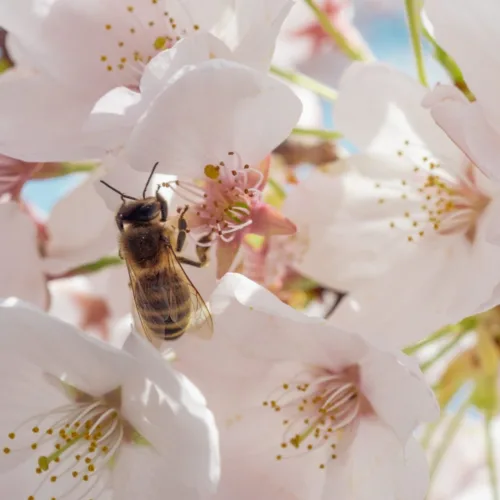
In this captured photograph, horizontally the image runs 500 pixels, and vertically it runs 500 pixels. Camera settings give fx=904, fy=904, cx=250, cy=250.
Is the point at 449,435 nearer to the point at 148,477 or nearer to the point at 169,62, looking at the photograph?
the point at 148,477

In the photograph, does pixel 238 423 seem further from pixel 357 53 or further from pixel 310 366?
pixel 357 53

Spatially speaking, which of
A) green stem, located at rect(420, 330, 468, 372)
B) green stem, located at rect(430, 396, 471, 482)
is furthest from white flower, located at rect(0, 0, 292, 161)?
green stem, located at rect(430, 396, 471, 482)

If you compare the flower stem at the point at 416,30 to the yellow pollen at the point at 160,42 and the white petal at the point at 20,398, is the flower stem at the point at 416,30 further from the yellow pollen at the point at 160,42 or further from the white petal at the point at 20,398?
the white petal at the point at 20,398

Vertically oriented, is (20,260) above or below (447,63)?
below

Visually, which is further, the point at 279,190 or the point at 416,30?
the point at 279,190

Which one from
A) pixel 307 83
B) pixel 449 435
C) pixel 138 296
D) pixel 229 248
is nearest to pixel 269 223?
pixel 229 248

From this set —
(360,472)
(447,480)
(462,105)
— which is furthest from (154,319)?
(447,480)

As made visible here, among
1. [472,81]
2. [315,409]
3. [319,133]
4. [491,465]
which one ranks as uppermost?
[472,81]

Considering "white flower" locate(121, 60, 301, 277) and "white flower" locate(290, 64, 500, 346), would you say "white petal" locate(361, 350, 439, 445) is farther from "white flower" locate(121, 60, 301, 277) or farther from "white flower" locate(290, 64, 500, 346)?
"white flower" locate(121, 60, 301, 277)
